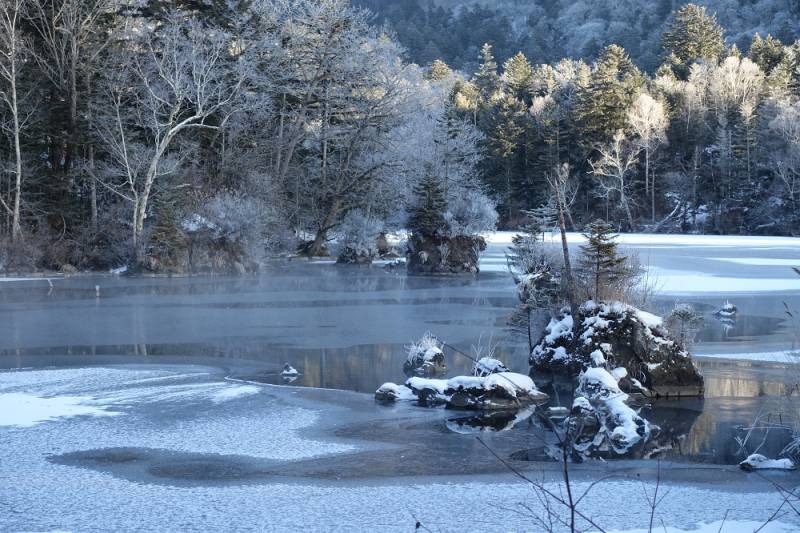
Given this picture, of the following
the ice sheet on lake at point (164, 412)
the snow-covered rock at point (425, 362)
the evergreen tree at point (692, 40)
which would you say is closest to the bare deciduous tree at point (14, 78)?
the ice sheet on lake at point (164, 412)

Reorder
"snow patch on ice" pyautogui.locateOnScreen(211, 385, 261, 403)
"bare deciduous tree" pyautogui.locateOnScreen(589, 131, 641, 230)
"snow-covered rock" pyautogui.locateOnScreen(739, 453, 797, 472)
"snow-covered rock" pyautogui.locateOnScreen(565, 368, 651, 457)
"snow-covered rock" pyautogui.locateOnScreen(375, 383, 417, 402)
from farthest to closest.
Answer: "bare deciduous tree" pyautogui.locateOnScreen(589, 131, 641, 230) < "snow patch on ice" pyautogui.locateOnScreen(211, 385, 261, 403) < "snow-covered rock" pyautogui.locateOnScreen(375, 383, 417, 402) < "snow-covered rock" pyautogui.locateOnScreen(565, 368, 651, 457) < "snow-covered rock" pyautogui.locateOnScreen(739, 453, 797, 472)

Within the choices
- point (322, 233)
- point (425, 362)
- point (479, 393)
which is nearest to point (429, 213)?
point (322, 233)

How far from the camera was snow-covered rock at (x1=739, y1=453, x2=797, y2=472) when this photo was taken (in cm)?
852

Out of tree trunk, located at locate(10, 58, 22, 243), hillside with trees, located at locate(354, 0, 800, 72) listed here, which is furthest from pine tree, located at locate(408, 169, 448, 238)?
hillside with trees, located at locate(354, 0, 800, 72)

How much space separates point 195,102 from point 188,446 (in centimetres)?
2863

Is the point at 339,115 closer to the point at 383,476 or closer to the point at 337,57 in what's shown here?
the point at 337,57

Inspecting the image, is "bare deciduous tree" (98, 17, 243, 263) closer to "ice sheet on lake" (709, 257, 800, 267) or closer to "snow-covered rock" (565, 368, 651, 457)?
"ice sheet on lake" (709, 257, 800, 267)

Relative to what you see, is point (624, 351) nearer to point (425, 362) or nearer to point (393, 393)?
point (425, 362)

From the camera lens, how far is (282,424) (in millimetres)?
10414

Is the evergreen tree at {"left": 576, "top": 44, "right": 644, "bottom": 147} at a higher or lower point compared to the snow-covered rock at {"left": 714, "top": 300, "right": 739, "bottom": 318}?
higher

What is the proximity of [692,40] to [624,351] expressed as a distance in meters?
76.8

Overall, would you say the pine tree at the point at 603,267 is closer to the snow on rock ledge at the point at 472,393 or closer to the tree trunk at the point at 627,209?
the snow on rock ledge at the point at 472,393

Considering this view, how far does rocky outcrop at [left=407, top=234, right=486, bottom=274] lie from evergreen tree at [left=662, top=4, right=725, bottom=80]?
5253 cm

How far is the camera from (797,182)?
58094mm
